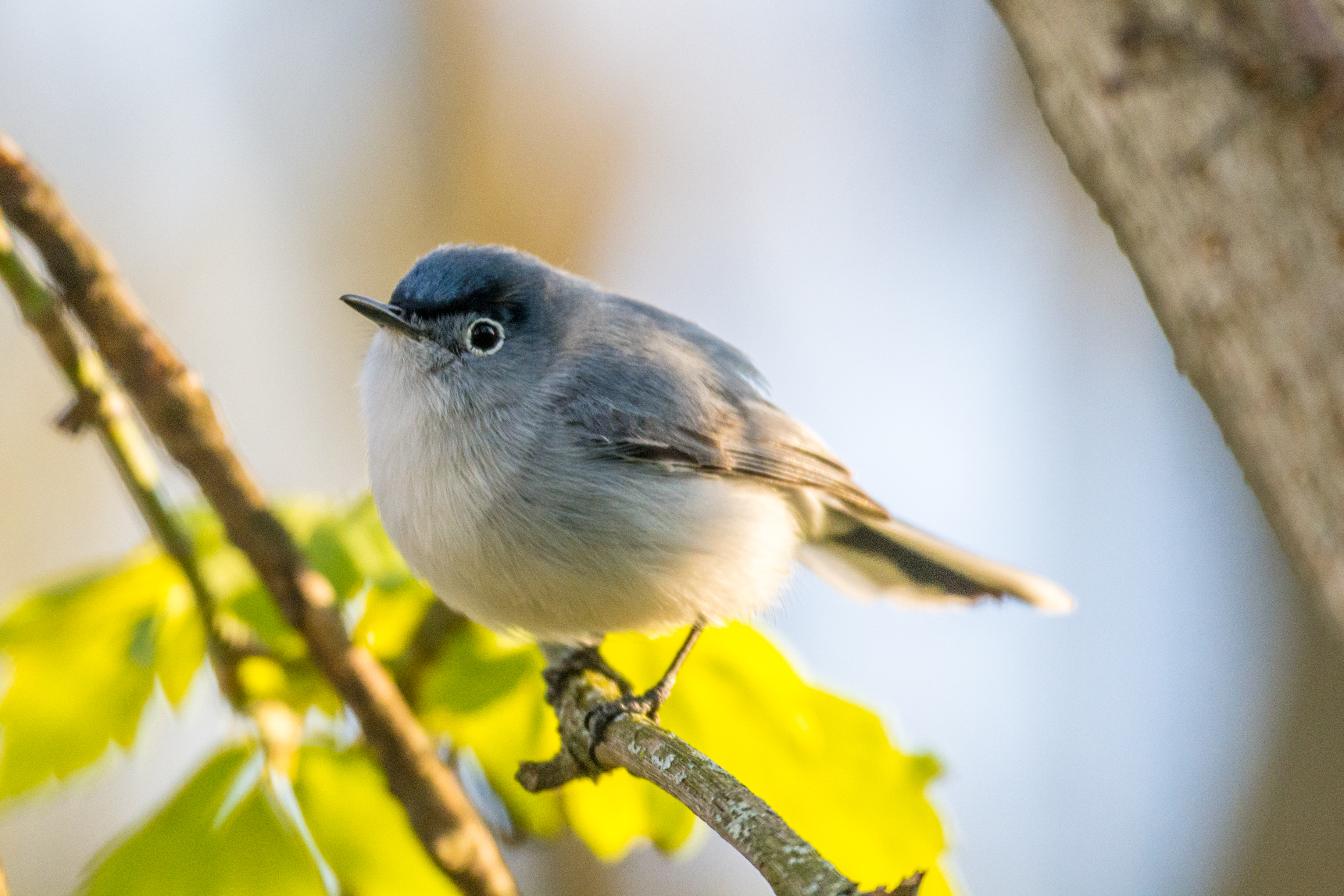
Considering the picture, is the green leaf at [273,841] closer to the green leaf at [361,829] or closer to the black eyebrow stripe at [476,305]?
the green leaf at [361,829]

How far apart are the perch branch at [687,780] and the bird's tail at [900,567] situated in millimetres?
628

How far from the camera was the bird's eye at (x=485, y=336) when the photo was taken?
1.64m

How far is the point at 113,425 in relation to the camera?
4.30ft

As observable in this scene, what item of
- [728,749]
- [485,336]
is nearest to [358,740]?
[728,749]

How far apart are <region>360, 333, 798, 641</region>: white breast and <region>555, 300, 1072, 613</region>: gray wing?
0.05 meters

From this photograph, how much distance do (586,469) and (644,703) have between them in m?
0.35

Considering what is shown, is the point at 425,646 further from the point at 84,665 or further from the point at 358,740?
the point at 84,665

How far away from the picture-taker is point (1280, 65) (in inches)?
33.7

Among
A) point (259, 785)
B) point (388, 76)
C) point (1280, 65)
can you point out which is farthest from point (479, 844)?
point (388, 76)

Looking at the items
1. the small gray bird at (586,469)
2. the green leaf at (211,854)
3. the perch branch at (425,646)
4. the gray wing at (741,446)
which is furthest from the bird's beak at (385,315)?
the green leaf at (211,854)

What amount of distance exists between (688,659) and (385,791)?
0.37m

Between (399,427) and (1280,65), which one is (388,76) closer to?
(399,427)

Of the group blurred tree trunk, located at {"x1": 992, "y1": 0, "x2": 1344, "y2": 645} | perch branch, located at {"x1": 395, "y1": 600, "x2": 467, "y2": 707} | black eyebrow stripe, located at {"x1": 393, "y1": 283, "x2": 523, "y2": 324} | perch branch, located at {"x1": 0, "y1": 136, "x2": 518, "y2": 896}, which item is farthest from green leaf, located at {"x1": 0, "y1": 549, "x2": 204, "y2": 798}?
blurred tree trunk, located at {"x1": 992, "y1": 0, "x2": 1344, "y2": 645}

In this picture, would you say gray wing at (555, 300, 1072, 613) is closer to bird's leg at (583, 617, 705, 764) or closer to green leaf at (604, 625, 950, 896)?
bird's leg at (583, 617, 705, 764)
